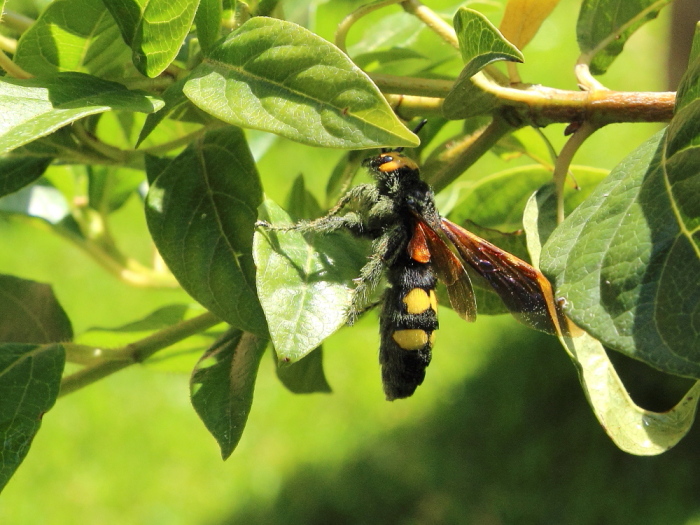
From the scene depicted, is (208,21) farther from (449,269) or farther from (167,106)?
(449,269)

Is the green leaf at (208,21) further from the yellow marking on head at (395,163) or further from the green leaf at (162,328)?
the green leaf at (162,328)

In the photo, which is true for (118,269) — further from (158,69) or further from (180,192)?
(158,69)

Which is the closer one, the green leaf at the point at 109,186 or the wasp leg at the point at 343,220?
the wasp leg at the point at 343,220

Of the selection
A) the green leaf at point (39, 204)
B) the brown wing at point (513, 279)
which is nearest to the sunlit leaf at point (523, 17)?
the brown wing at point (513, 279)

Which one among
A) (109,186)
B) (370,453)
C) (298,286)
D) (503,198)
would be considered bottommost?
(370,453)

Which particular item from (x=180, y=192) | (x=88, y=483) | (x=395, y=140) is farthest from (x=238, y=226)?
(x=88, y=483)

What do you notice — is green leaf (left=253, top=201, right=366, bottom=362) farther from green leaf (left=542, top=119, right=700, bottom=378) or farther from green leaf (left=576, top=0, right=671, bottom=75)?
green leaf (left=576, top=0, right=671, bottom=75)

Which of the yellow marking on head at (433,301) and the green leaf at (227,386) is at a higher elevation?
the green leaf at (227,386)

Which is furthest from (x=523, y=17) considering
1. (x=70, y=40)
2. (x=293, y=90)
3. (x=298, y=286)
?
(x=70, y=40)

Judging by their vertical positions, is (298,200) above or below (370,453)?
above
